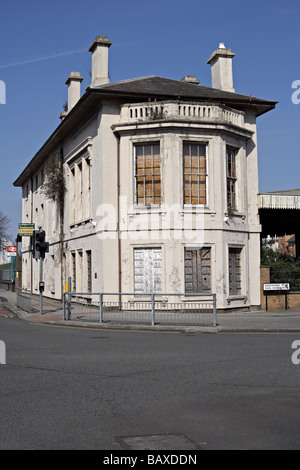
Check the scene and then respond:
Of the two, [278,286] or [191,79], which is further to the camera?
[191,79]

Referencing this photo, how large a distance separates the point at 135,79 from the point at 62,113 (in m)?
13.0

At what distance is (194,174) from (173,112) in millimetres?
2605

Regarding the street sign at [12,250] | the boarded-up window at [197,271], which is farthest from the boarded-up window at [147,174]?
the street sign at [12,250]

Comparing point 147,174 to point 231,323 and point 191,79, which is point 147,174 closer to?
point 231,323

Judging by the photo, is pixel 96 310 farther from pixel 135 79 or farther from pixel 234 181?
pixel 135 79

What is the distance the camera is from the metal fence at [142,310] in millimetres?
17406

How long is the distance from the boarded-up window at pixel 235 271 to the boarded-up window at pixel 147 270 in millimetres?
3098

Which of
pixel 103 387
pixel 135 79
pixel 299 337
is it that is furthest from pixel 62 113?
pixel 103 387

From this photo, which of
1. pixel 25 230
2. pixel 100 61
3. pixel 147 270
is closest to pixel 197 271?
pixel 147 270

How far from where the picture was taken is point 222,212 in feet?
75.6

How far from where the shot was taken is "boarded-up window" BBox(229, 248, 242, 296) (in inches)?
932

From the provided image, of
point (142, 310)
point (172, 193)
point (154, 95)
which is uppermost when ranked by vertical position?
point (154, 95)

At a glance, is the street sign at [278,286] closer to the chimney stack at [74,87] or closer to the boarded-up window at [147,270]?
the boarded-up window at [147,270]

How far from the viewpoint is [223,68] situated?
27750 millimetres
